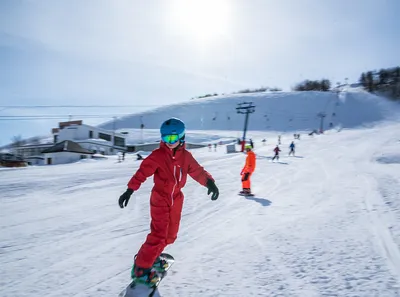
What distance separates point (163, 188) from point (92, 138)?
54.9 m

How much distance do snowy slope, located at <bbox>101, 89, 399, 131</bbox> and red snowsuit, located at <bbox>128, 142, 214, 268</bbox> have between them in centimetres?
7711

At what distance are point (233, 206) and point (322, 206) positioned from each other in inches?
69.8

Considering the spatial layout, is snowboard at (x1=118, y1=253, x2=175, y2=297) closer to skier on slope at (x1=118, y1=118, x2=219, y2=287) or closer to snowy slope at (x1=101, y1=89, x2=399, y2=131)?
skier on slope at (x1=118, y1=118, x2=219, y2=287)

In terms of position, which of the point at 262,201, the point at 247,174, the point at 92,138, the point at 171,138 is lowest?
the point at 92,138

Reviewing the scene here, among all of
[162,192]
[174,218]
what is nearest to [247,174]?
[174,218]

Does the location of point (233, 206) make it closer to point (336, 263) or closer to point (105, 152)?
point (336, 263)

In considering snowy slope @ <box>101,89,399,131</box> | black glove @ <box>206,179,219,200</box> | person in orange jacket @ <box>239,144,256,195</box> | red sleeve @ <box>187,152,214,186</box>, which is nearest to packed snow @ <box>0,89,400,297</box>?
black glove @ <box>206,179,219,200</box>

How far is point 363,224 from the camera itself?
13.3 ft

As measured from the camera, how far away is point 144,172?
2.74 meters

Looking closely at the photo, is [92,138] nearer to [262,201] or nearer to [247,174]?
[247,174]

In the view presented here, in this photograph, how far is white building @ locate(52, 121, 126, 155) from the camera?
49.2 metres

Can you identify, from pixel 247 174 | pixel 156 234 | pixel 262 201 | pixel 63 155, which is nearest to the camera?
pixel 156 234

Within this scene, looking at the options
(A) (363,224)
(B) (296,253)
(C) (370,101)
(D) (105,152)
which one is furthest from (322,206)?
(C) (370,101)

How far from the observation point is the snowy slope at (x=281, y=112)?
267 ft
